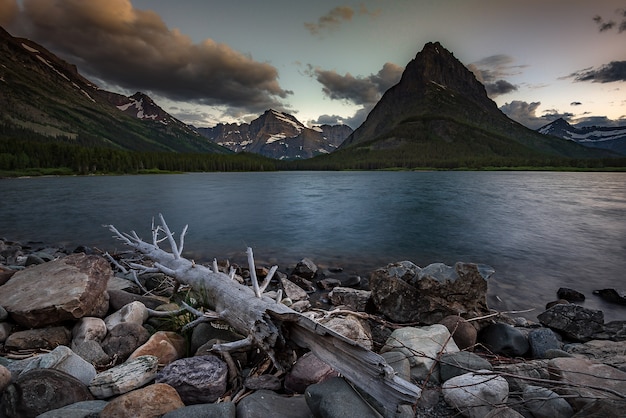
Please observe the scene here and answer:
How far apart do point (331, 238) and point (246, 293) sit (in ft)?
55.4

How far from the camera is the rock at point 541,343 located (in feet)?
22.1

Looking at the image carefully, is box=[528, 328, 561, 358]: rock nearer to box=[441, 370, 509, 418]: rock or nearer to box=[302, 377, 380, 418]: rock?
box=[441, 370, 509, 418]: rock

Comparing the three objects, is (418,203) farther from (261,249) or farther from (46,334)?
(46,334)

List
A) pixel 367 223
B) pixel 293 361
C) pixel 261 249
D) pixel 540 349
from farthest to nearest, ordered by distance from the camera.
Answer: pixel 367 223 → pixel 261 249 → pixel 540 349 → pixel 293 361

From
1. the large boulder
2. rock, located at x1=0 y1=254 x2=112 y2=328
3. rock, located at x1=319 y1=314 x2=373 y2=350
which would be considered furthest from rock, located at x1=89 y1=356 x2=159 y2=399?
the large boulder

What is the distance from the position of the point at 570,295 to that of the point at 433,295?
749 centimetres

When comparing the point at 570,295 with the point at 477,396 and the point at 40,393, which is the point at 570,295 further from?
the point at 40,393

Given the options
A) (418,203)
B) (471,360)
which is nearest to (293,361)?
(471,360)

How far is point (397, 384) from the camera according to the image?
3.22 m

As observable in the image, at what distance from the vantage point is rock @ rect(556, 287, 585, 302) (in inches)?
455

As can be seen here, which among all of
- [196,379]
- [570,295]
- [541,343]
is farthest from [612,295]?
[196,379]

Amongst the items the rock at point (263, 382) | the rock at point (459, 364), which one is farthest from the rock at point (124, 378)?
the rock at point (459, 364)

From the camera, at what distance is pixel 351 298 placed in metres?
9.46

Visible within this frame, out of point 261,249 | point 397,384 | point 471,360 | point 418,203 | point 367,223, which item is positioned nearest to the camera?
point 397,384
